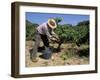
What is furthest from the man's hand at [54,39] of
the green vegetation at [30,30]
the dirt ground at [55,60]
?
the green vegetation at [30,30]

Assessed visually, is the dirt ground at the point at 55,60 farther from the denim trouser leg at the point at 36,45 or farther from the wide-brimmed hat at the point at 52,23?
the wide-brimmed hat at the point at 52,23

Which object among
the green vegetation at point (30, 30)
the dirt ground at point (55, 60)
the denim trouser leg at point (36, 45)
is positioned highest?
the green vegetation at point (30, 30)

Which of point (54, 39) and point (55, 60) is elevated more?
point (54, 39)

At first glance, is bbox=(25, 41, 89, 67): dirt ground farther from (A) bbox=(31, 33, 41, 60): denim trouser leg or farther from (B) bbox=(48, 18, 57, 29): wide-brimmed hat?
(B) bbox=(48, 18, 57, 29): wide-brimmed hat

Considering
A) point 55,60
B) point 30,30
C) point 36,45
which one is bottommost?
point 55,60

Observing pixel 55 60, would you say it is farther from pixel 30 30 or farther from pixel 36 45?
pixel 30 30

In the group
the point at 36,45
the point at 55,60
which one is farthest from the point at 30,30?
the point at 55,60

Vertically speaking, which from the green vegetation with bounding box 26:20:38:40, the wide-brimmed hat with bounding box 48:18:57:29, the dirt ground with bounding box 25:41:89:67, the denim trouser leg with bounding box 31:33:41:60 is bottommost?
the dirt ground with bounding box 25:41:89:67

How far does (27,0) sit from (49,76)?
0.66 meters

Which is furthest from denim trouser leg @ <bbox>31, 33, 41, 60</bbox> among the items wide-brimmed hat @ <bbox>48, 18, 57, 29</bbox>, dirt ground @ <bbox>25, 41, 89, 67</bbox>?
wide-brimmed hat @ <bbox>48, 18, 57, 29</bbox>

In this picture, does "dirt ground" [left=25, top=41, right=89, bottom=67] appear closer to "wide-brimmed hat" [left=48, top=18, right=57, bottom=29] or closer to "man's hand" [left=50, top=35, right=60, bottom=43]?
"man's hand" [left=50, top=35, right=60, bottom=43]

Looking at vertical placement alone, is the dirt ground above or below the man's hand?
below

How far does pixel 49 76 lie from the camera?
7.09 feet

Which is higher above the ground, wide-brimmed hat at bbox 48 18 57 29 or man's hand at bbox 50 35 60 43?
wide-brimmed hat at bbox 48 18 57 29
